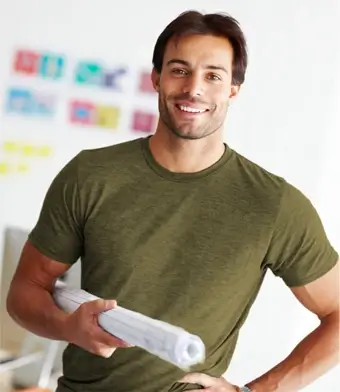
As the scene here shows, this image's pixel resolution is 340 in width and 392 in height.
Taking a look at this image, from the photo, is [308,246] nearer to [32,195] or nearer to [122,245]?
[122,245]

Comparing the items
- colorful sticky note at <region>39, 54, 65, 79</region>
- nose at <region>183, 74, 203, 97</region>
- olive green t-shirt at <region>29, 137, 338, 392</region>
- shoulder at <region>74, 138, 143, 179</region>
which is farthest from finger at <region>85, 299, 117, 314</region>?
colorful sticky note at <region>39, 54, 65, 79</region>

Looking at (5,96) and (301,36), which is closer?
(301,36)

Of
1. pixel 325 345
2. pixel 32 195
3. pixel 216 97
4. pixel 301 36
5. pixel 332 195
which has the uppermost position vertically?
pixel 301 36

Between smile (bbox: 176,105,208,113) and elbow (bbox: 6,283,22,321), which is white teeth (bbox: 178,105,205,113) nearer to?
smile (bbox: 176,105,208,113)

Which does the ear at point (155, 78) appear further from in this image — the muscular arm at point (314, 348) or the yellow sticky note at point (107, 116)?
the muscular arm at point (314, 348)

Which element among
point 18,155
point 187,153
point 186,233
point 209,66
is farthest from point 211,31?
point 18,155

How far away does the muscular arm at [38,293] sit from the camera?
40.1 inches

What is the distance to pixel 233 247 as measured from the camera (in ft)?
3.21

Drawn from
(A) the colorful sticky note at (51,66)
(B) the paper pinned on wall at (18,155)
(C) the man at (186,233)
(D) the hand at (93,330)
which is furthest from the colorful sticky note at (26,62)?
(D) the hand at (93,330)

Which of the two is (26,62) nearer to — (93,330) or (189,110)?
(189,110)

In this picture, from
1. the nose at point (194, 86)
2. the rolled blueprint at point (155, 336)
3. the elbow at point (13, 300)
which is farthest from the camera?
the elbow at point (13, 300)

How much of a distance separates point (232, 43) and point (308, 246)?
32cm

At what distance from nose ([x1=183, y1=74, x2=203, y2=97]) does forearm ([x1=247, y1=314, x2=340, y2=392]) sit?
0.40 metres

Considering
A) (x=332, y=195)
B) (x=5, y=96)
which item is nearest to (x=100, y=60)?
(x=5, y=96)
